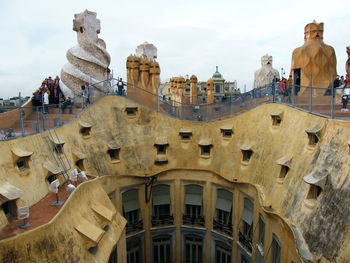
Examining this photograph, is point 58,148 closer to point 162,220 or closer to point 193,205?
point 162,220

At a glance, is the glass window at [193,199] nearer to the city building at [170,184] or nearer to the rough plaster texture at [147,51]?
the city building at [170,184]

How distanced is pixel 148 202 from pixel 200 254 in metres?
6.94

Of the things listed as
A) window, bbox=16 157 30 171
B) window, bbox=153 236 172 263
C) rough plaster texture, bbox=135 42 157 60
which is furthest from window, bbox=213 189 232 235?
rough plaster texture, bbox=135 42 157 60

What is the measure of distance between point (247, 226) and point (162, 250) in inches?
358

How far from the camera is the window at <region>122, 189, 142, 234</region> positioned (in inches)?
964

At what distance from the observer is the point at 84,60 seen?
27.0 m

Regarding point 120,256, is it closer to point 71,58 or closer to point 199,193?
point 199,193

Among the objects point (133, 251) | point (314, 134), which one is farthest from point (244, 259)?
point (314, 134)

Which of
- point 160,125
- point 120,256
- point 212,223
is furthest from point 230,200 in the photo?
point 120,256

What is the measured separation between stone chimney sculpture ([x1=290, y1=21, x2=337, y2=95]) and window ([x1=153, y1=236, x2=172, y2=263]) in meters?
19.9

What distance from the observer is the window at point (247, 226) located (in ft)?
70.4

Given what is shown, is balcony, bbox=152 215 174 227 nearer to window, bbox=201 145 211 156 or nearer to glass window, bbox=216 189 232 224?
glass window, bbox=216 189 232 224

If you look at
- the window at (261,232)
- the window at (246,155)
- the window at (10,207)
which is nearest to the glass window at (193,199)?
the window at (246,155)

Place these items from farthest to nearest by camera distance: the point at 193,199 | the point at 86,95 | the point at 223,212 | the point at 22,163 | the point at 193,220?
the point at 193,220 < the point at 193,199 < the point at 223,212 < the point at 86,95 < the point at 22,163
